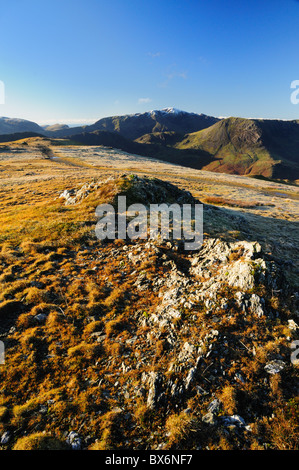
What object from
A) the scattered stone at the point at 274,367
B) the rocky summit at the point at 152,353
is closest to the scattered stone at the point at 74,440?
the rocky summit at the point at 152,353

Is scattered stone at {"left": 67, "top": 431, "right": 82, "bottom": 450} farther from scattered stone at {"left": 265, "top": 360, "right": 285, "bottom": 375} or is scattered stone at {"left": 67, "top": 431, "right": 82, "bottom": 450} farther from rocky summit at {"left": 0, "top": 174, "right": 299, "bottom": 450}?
scattered stone at {"left": 265, "top": 360, "right": 285, "bottom": 375}

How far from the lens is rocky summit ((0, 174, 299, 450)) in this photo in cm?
632

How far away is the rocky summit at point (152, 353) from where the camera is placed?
632 centimetres

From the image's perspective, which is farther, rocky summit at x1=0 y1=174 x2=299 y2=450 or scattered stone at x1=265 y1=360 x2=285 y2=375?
scattered stone at x1=265 y1=360 x2=285 y2=375

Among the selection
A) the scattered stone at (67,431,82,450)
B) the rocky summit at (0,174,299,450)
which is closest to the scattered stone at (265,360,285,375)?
the rocky summit at (0,174,299,450)

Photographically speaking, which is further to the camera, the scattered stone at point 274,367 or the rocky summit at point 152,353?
the scattered stone at point 274,367

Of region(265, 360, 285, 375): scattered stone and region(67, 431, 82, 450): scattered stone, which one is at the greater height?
region(265, 360, 285, 375): scattered stone

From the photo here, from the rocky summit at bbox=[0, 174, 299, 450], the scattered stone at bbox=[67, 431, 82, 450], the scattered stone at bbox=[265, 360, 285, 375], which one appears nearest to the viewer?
the scattered stone at bbox=[67, 431, 82, 450]

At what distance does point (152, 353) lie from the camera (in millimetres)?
8758

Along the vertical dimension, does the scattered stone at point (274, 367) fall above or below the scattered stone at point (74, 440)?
above

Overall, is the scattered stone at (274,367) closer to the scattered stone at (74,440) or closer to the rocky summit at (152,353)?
the rocky summit at (152,353)

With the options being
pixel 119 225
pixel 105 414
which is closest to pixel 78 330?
pixel 105 414

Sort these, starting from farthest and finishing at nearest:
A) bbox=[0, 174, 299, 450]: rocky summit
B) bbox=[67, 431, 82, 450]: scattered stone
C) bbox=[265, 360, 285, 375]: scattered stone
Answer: bbox=[265, 360, 285, 375]: scattered stone → bbox=[0, 174, 299, 450]: rocky summit → bbox=[67, 431, 82, 450]: scattered stone
